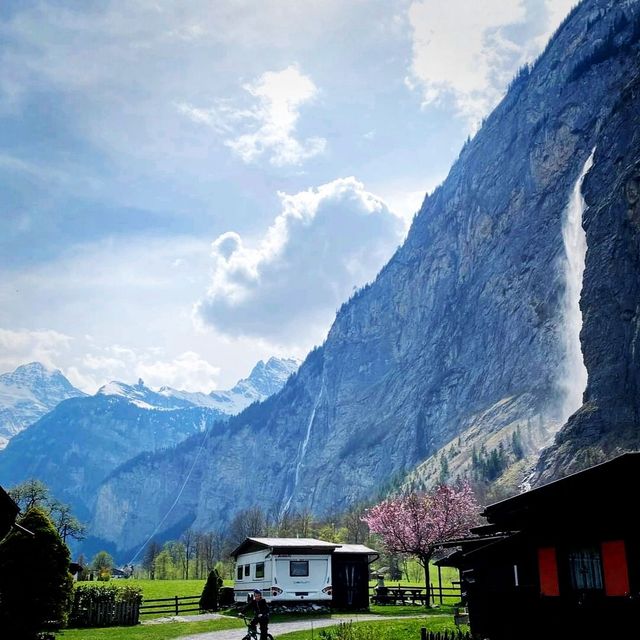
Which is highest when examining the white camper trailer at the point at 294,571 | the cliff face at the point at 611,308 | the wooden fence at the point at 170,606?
the cliff face at the point at 611,308

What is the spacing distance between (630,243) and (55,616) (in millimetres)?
113128

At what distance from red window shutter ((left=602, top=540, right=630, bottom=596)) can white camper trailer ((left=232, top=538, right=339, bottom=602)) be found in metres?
Answer: 28.5

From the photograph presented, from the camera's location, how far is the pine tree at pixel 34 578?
2658 cm

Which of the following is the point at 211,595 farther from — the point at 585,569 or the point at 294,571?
the point at 585,569

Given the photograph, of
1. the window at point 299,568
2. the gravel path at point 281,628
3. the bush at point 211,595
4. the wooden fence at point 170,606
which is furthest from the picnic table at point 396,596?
the wooden fence at point 170,606

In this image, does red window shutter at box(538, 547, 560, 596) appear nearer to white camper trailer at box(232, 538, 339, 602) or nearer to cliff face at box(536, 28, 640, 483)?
white camper trailer at box(232, 538, 339, 602)

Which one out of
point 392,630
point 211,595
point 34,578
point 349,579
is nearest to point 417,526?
point 349,579

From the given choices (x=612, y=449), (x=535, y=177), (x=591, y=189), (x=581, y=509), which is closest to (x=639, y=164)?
(x=591, y=189)

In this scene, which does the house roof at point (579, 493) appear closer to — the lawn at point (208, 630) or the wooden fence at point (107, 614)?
the lawn at point (208, 630)

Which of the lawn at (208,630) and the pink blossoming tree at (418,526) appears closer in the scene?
the lawn at (208,630)

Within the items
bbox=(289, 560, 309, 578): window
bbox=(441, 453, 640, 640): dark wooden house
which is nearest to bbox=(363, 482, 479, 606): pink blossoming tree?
bbox=(289, 560, 309, 578): window

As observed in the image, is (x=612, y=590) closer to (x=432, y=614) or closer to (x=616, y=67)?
(x=432, y=614)

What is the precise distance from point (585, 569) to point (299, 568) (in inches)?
1120

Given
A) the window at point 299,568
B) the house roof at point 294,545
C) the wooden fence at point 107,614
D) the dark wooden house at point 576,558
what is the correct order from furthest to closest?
the window at point 299,568 → the house roof at point 294,545 → the wooden fence at point 107,614 → the dark wooden house at point 576,558
